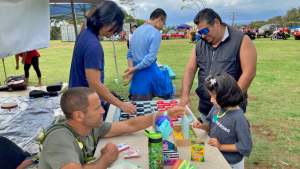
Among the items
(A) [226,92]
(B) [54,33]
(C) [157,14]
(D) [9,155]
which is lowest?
(D) [9,155]

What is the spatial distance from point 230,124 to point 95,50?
126cm

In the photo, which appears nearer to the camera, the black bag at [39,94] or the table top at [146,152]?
the table top at [146,152]

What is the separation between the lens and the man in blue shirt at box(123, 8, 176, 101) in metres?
2.93

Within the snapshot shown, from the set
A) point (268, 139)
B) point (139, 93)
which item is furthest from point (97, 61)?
point (268, 139)

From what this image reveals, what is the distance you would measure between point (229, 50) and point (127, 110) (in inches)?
44.8

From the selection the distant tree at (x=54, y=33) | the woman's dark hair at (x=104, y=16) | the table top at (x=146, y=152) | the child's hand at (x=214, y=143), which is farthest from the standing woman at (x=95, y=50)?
the distant tree at (x=54, y=33)

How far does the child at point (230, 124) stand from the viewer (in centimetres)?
163

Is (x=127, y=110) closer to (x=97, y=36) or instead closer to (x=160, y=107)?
(x=160, y=107)

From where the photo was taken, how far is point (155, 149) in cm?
126

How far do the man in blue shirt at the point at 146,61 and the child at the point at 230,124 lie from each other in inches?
52.2

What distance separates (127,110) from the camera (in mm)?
2035

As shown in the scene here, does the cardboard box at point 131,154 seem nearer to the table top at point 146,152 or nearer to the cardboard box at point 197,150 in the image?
the table top at point 146,152

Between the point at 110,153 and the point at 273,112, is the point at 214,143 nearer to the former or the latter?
the point at 110,153

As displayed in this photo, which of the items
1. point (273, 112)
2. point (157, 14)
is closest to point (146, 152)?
point (157, 14)
